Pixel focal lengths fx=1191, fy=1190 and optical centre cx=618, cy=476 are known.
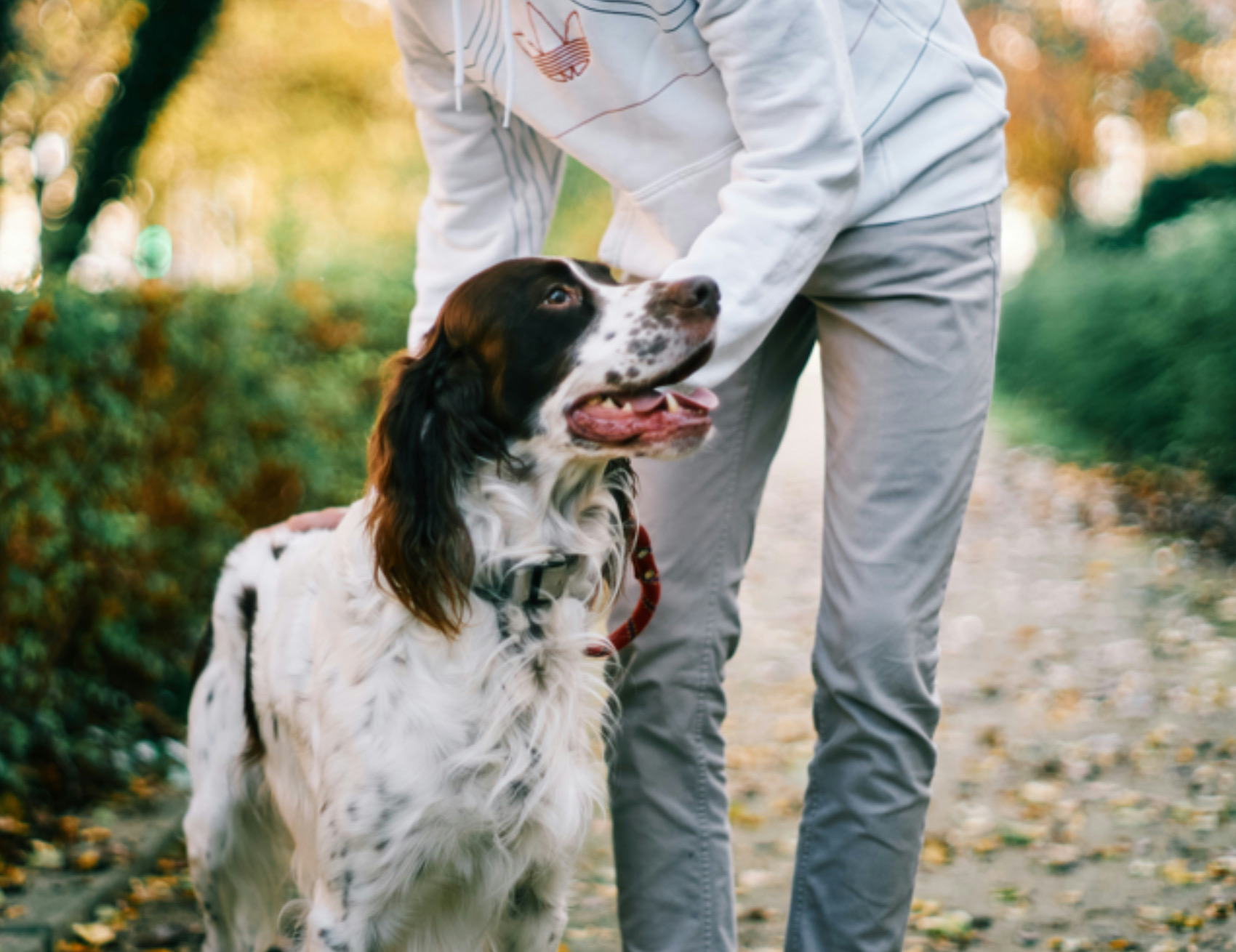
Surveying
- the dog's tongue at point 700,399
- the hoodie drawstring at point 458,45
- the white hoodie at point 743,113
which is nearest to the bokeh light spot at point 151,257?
the white hoodie at point 743,113

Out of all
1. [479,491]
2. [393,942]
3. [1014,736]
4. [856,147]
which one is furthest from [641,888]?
[1014,736]

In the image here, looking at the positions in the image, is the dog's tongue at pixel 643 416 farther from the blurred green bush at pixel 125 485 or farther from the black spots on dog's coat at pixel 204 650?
the blurred green bush at pixel 125 485

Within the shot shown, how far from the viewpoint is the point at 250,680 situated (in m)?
2.54

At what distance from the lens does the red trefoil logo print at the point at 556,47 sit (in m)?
1.96

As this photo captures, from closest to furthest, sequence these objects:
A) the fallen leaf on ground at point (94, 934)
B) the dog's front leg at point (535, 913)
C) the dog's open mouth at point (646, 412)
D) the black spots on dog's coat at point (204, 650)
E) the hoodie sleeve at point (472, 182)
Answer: the dog's open mouth at point (646, 412) < the dog's front leg at point (535, 913) < the hoodie sleeve at point (472, 182) < the black spots on dog's coat at point (204, 650) < the fallen leaf on ground at point (94, 934)

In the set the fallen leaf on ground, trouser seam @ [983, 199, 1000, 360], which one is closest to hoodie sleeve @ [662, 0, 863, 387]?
trouser seam @ [983, 199, 1000, 360]

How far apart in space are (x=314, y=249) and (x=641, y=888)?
239 inches

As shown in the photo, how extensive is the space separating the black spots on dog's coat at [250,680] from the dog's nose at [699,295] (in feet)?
4.18

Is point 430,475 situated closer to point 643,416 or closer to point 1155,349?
point 643,416

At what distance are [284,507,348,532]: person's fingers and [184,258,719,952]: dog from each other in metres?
0.37

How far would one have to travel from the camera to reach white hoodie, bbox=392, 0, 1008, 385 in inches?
70.9

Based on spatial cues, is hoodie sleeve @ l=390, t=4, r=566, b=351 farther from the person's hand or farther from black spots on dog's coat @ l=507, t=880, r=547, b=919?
black spots on dog's coat @ l=507, t=880, r=547, b=919

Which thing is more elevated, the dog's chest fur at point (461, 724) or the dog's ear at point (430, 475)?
the dog's ear at point (430, 475)

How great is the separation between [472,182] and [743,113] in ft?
2.44
